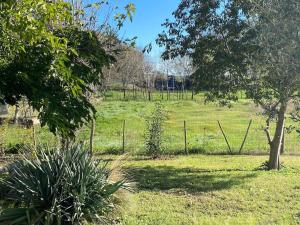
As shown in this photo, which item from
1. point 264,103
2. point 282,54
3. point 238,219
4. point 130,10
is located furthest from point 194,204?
point 264,103

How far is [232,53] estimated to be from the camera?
43.9 feet

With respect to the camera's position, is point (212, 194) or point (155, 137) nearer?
point (212, 194)

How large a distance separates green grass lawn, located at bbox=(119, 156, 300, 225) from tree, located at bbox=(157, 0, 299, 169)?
1.68m

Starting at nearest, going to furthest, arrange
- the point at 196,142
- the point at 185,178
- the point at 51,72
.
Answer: the point at 51,72 < the point at 185,178 < the point at 196,142

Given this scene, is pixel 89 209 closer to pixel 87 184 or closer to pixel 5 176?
pixel 87 184

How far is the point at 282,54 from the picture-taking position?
8.59m

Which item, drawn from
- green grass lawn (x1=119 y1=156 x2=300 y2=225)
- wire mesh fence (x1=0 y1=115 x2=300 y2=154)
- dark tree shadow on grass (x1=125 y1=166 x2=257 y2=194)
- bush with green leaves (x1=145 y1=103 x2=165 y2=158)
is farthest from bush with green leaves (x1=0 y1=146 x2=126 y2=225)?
bush with green leaves (x1=145 y1=103 x2=165 y2=158)

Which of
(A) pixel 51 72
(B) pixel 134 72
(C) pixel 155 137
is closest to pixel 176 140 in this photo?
(C) pixel 155 137

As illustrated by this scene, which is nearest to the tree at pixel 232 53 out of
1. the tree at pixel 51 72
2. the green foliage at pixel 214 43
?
the green foliage at pixel 214 43

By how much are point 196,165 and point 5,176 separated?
8.61 meters

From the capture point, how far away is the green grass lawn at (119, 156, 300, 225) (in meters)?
8.61

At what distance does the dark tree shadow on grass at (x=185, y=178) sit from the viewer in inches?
461

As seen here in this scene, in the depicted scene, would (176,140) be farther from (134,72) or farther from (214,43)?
(134,72)

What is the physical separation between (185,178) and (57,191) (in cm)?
608
